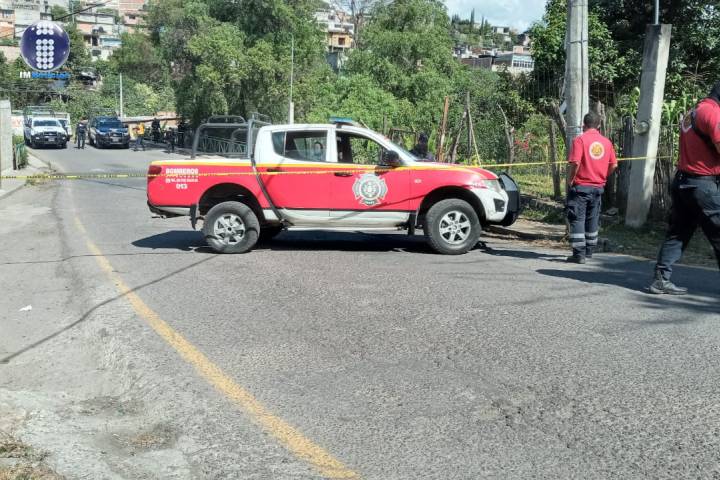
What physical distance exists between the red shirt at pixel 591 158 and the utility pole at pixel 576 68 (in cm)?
213

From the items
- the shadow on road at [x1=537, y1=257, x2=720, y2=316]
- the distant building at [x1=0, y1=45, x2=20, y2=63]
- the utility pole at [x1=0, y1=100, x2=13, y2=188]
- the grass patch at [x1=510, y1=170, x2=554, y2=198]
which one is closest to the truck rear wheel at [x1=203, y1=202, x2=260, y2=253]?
the shadow on road at [x1=537, y1=257, x2=720, y2=316]

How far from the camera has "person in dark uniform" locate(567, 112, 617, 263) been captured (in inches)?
384

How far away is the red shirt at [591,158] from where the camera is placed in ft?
32.0

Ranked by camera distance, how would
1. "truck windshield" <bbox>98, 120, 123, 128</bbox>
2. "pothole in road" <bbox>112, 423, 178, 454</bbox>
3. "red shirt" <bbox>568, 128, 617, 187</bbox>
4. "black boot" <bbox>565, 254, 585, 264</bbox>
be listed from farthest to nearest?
"truck windshield" <bbox>98, 120, 123, 128</bbox> < "black boot" <bbox>565, 254, 585, 264</bbox> < "red shirt" <bbox>568, 128, 617, 187</bbox> < "pothole in road" <bbox>112, 423, 178, 454</bbox>

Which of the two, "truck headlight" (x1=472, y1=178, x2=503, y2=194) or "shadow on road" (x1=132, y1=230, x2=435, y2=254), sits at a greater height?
"truck headlight" (x1=472, y1=178, x2=503, y2=194)

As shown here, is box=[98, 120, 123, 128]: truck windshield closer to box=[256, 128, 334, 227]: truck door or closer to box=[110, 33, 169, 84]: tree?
box=[110, 33, 169, 84]: tree

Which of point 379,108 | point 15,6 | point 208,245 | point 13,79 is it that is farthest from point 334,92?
point 15,6

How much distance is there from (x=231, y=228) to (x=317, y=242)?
1.80 metres

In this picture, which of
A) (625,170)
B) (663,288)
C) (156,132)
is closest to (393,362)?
(663,288)

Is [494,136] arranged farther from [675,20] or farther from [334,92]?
[334,92]

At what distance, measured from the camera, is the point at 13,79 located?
83.6 meters

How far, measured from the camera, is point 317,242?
12.4 metres

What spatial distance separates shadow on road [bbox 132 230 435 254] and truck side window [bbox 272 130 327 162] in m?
1.40

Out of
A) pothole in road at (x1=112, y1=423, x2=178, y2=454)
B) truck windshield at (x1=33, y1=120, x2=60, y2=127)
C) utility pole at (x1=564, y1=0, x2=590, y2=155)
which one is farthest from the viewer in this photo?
truck windshield at (x1=33, y1=120, x2=60, y2=127)
